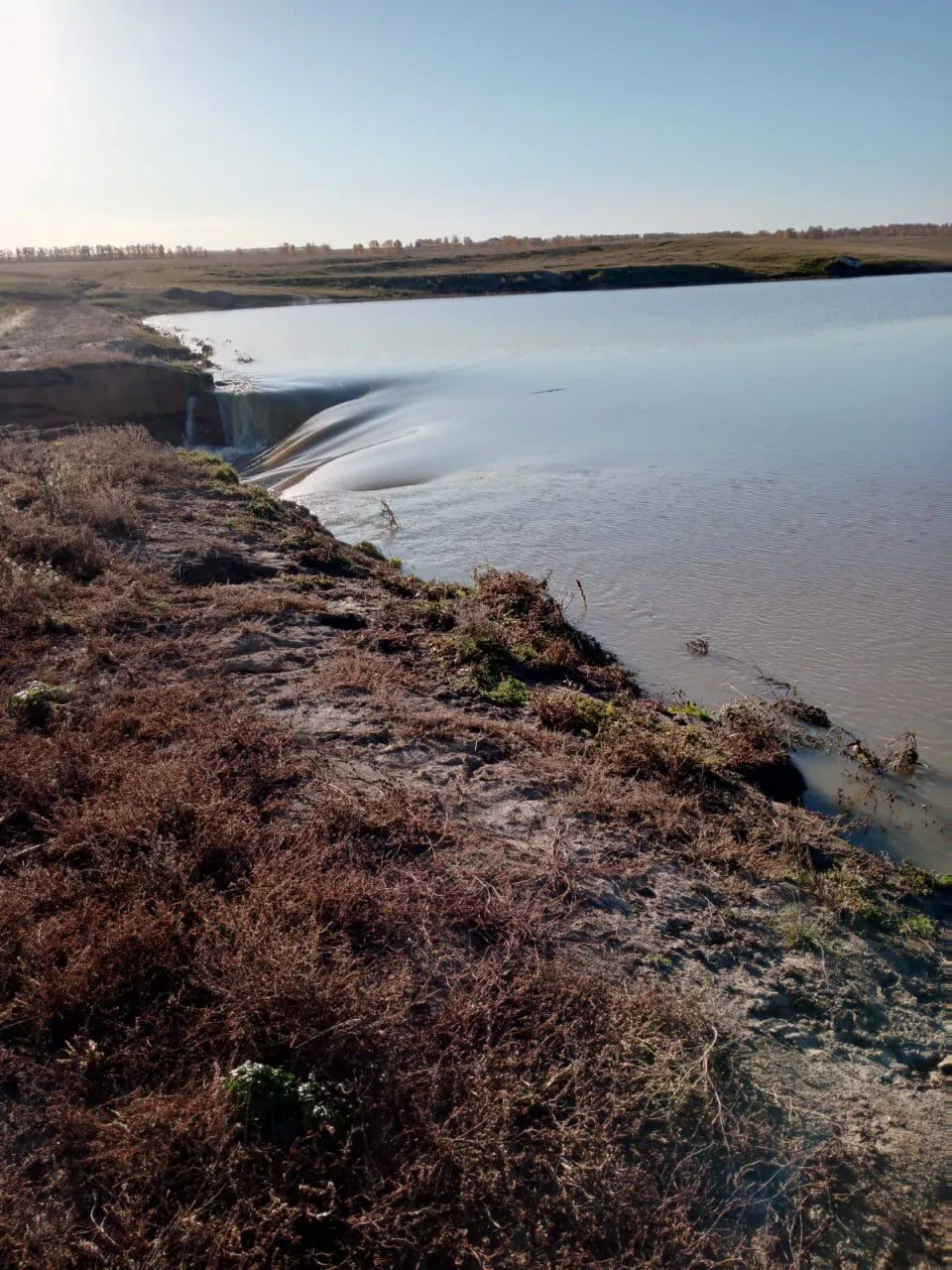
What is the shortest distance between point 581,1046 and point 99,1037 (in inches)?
84.4

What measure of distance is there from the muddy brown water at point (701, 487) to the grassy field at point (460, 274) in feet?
97.0

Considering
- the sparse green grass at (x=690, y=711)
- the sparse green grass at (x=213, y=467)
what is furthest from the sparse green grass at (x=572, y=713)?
the sparse green grass at (x=213, y=467)

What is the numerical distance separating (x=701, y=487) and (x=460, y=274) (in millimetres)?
66063

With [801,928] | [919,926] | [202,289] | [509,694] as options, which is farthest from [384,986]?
[202,289]

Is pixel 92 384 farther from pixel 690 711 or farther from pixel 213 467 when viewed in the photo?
pixel 690 711

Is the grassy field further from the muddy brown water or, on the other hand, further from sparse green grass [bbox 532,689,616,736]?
sparse green grass [bbox 532,689,616,736]

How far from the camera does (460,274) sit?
250 feet

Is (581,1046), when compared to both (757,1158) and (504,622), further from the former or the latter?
(504,622)

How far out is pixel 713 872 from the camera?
217 inches

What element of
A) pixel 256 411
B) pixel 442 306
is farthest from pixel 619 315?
pixel 256 411

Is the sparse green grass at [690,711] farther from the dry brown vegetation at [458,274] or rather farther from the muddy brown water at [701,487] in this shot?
the dry brown vegetation at [458,274]

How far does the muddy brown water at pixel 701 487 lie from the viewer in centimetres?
970

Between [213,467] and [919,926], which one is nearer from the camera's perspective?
[919,926]

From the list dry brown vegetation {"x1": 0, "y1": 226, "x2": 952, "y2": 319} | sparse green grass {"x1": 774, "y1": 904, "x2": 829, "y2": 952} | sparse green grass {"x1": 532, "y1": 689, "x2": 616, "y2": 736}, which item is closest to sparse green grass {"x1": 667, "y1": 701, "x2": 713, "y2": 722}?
sparse green grass {"x1": 532, "y1": 689, "x2": 616, "y2": 736}
